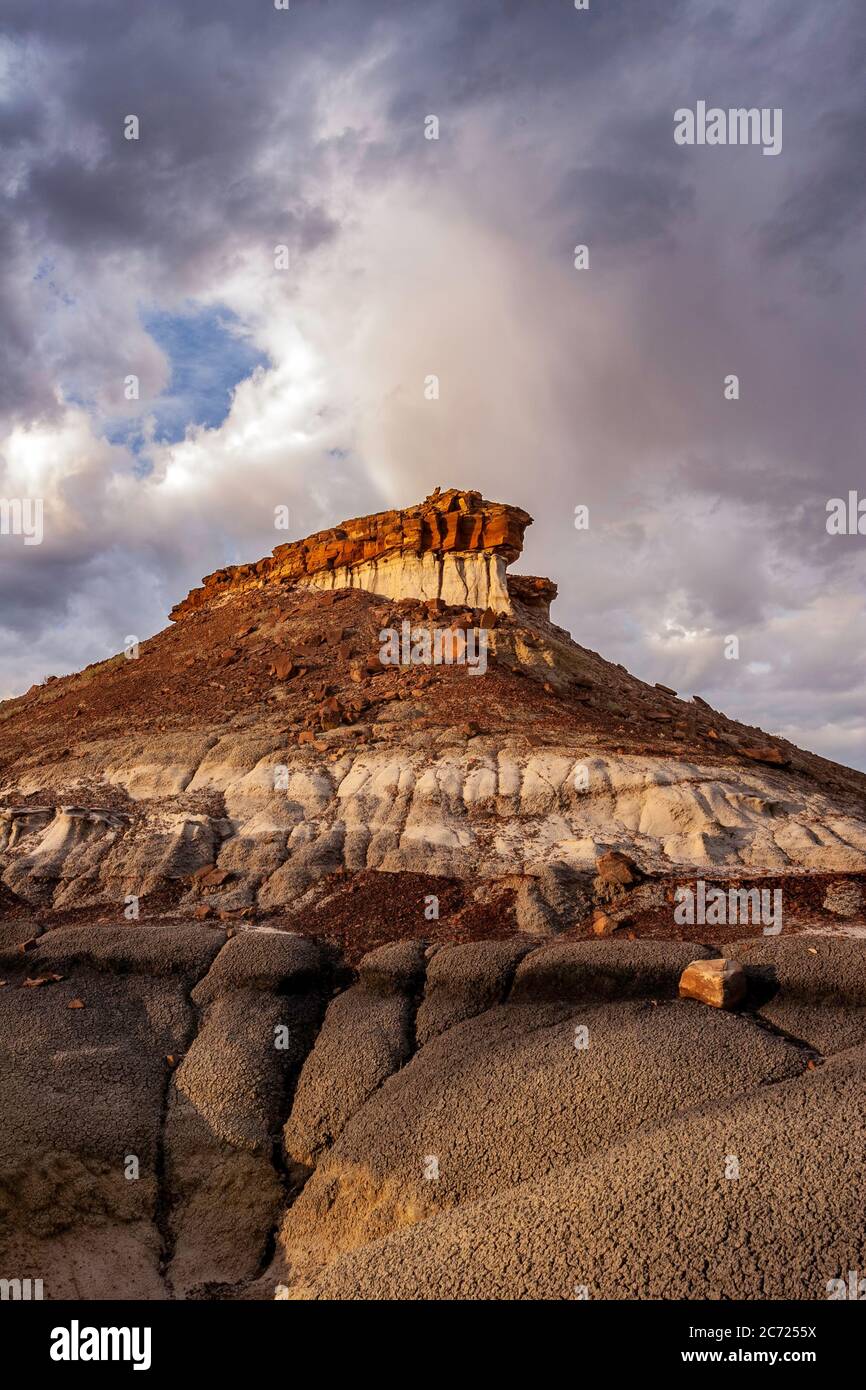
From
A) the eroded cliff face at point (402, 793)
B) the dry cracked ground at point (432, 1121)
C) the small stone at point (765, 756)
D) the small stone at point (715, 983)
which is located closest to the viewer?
the dry cracked ground at point (432, 1121)

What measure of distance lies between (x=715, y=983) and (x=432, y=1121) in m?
4.43

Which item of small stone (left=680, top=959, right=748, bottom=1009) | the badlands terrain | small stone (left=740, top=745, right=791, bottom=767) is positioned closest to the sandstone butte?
the badlands terrain

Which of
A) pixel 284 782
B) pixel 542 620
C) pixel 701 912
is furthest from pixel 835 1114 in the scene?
pixel 542 620

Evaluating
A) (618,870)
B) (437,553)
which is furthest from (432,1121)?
(437,553)

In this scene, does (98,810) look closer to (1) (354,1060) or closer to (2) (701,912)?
(1) (354,1060)

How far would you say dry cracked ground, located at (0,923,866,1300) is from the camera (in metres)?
6.96

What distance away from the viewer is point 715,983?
10938mm

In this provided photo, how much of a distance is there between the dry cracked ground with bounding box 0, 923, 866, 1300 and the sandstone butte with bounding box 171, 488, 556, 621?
23532 mm

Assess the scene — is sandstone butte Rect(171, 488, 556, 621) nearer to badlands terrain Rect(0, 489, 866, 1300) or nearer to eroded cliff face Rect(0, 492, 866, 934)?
eroded cliff face Rect(0, 492, 866, 934)

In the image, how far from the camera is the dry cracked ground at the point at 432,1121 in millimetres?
6957

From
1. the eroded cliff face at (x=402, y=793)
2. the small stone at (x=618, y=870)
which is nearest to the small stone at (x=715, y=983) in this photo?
the eroded cliff face at (x=402, y=793)

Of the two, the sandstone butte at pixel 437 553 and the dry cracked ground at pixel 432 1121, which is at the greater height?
the sandstone butte at pixel 437 553

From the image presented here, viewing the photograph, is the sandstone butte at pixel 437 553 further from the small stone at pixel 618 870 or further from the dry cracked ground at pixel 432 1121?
the dry cracked ground at pixel 432 1121

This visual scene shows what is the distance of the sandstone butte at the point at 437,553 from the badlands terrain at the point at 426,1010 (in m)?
9.62
